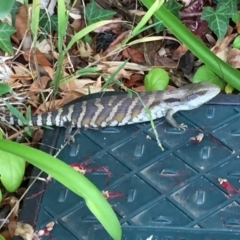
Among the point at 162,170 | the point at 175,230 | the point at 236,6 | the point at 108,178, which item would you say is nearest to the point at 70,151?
the point at 108,178

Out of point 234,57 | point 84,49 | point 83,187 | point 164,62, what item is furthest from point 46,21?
point 83,187

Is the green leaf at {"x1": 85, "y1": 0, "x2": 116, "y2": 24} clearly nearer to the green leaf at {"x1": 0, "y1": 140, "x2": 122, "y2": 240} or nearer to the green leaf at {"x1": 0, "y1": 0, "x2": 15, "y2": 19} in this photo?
the green leaf at {"x1": 0, "y1": 0, "x2": 15, "y2": 19}

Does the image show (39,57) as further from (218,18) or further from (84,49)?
(218,18)

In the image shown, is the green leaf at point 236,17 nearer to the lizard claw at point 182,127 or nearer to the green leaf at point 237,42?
the green leaf at point 237,42

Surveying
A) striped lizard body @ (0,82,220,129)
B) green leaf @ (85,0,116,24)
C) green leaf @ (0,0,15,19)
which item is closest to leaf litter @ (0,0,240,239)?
green leaf @ (85,0,116,24)

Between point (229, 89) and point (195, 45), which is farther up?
point (195, 45)

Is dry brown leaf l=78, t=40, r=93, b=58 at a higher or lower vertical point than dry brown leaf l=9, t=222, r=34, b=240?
higher

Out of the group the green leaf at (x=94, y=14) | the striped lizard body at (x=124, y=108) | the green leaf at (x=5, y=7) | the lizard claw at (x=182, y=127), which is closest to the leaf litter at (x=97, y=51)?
the green leaf at (x=94, y=14)
